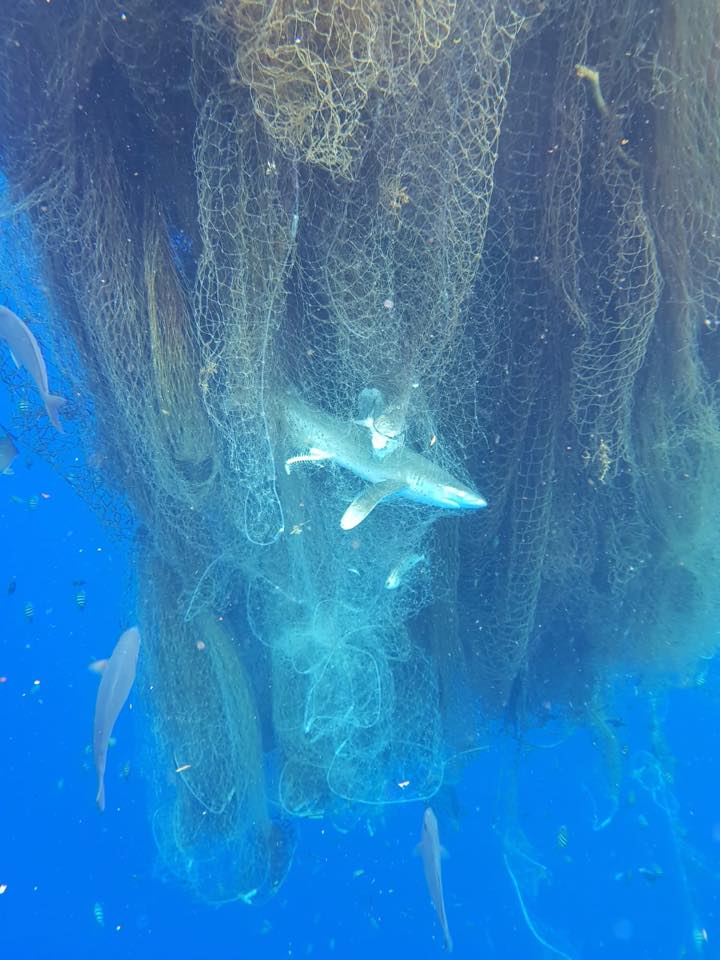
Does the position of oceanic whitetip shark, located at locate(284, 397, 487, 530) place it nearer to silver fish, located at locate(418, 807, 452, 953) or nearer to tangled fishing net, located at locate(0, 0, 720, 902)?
tangled fishing net, located at locate(0, 0, 720, 902)

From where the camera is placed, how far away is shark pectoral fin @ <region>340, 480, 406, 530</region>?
10.7 ft

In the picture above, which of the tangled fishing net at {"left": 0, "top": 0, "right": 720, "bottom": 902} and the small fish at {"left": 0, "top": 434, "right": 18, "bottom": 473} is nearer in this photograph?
the tangled fishing net at {"left": 0, "top": 0, "right": 720, "bottom": 902}

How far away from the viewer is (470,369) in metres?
2.79

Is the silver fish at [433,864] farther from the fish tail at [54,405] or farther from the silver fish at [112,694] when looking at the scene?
the fish tail at [54,405]

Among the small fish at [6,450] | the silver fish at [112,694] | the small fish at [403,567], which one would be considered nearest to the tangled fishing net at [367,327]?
the small fish at [403,567]

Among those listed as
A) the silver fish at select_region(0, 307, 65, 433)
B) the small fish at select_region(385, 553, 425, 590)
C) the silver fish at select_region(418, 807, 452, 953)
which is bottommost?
the silver fish at select_region(418, 807, 452, 953)

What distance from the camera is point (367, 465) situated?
10.8 ft

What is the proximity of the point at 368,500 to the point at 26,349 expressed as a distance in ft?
6.97

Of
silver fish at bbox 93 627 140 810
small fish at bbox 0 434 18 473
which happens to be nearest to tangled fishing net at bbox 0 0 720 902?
silver fish at bbox 93 627 140 810

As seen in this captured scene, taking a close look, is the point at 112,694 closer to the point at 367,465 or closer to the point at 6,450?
the point at 367,465

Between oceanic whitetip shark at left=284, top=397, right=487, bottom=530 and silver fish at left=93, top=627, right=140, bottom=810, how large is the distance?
1.55 m

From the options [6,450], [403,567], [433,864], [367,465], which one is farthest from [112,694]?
[433,864]

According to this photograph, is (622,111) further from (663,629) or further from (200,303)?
(663,629)

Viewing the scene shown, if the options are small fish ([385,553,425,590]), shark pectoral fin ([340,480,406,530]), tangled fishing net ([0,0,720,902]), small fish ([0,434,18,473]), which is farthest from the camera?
small fish ([0,434,18,473])
